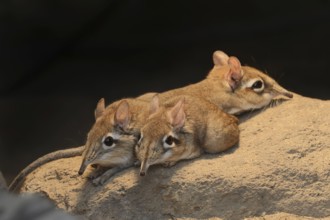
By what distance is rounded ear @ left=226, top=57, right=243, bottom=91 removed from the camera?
3.38 m

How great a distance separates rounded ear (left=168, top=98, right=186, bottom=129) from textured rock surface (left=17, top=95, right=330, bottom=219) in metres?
0.22

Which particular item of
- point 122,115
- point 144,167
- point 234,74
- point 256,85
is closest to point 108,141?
point 122,115

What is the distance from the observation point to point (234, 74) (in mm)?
3391

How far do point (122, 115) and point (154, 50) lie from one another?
2215 millimetres

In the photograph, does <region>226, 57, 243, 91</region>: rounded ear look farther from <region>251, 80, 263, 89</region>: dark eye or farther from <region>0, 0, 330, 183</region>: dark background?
<region>0, 0, 330, 183</region>: dark background

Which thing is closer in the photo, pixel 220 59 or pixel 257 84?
pixel 257 84

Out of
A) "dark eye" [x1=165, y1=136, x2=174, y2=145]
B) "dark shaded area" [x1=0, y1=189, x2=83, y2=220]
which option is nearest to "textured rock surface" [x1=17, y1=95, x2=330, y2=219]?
"dark eye" [x1=165, y1=136, x2=174, y2=145]

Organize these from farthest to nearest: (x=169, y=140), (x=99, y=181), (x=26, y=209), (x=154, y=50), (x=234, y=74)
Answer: (x=154, y=50) → (x=234, y=74) → (x=99, y=181) → (x=169, y=140) → (x=26, y=209)

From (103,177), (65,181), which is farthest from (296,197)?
(65,181)

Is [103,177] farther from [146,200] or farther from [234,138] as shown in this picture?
[234,138]

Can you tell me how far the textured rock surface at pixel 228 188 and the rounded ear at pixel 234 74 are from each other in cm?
44

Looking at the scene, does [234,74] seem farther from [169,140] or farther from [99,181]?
[99,181]

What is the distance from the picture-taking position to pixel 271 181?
296 centimetres

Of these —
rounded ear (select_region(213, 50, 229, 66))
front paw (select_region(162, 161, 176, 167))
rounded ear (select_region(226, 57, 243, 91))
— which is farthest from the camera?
rounded ear (select_region(213, 50, 229, 66))
